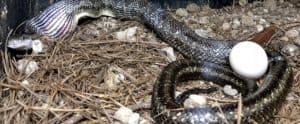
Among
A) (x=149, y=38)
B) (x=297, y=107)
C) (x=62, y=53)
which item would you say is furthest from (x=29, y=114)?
(x=297, y=107)

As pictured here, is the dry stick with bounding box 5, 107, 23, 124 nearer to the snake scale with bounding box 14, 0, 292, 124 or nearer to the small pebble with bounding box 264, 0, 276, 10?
the snake scale with bounding box 14, 0, 292, 124

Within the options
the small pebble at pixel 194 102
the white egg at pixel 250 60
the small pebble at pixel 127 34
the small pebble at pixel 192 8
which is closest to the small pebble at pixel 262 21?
the small pebble at pixel 192 8

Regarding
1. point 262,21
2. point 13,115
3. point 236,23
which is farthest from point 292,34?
point 13,115

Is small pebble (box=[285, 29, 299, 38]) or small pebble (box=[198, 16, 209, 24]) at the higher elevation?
small pebble (box=[198, 16, 209, 24])

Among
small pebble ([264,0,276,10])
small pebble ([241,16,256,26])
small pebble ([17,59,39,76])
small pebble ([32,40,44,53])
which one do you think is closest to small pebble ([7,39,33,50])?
small pebble ([32,40,44,53])

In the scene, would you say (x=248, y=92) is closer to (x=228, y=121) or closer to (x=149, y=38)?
(x=228, y=121)

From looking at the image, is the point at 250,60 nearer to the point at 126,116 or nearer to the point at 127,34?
the point at 126,116

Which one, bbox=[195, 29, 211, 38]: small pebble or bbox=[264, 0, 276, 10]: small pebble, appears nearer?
bbox=[195, 29, 211, 38]: small pebble
